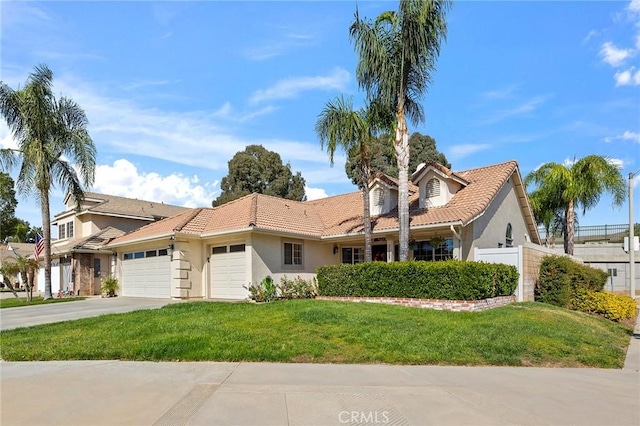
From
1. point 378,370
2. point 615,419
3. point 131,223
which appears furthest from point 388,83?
point 131,223

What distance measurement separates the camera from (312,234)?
20.2 m

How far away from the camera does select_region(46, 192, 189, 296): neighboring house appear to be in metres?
26.0

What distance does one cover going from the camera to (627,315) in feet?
52.5

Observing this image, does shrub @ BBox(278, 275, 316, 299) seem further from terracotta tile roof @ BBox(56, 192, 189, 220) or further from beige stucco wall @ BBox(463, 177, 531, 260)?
terracotta tile roof @ BBox(56, 192, 189, 220)

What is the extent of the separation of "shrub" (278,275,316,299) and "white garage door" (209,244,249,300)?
149 cm

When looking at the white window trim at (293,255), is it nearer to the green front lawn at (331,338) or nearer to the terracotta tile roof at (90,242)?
the green front lawn at (331,338)

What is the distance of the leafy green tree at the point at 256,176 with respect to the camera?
43812 mm

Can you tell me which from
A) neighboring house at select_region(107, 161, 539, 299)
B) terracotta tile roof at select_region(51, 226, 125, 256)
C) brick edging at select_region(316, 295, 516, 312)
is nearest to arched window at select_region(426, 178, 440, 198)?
neighboring house at select_region(107, 161, 539, 299)

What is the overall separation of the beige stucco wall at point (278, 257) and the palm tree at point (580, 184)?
41.3ft

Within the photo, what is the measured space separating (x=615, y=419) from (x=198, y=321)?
8542 millimetres

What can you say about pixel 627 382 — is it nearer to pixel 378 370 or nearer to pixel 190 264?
pixel 378 370

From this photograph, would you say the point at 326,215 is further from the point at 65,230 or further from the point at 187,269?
the point at 65,230

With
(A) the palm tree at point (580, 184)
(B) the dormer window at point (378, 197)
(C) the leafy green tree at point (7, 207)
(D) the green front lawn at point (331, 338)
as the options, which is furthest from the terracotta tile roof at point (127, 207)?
(A) the palm tree at point (580, 184)

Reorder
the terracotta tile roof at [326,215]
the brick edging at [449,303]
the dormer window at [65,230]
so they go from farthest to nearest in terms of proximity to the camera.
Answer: the dormer window at [65,230], the terracotta tile roof at [326,215], the brick edging at [449,303]
